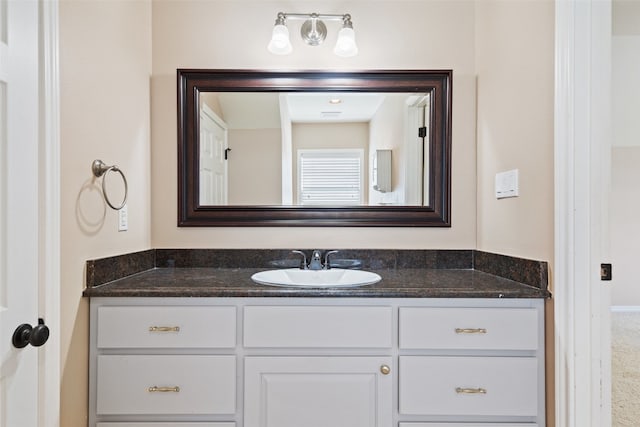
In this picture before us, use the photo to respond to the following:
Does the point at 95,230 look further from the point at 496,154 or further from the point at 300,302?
the point at 496,154

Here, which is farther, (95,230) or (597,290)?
(95,230)

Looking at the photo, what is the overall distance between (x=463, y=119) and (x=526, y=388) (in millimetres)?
1241

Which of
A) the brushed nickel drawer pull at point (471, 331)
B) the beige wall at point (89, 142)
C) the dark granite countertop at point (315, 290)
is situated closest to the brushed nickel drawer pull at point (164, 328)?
the dark granite countertop at point (315, 290)

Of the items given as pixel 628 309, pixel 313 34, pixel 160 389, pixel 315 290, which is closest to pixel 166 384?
pixel 160 389

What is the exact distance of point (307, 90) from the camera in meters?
1.91

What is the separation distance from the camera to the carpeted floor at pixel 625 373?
1853 millimetres

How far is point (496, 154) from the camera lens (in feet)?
5.58

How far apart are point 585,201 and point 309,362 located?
1.07 m

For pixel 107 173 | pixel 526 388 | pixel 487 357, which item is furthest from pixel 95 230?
pixel 526 388

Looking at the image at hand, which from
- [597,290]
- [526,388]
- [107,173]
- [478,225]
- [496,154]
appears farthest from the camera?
[478,225]

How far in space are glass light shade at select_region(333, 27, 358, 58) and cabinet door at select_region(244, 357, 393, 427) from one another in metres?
1.39

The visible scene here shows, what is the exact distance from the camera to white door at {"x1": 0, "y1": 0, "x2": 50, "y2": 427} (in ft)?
2.98

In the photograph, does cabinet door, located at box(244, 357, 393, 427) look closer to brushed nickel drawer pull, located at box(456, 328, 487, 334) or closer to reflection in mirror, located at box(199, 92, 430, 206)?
brushed nickel drawer pull, located at box(456, 328, 487, 334)

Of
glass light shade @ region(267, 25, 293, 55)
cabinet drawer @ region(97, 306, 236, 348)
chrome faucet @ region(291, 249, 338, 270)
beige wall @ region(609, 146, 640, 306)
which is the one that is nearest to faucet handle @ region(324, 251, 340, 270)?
chrome faucet @ region(291, 249, 338, 270)
